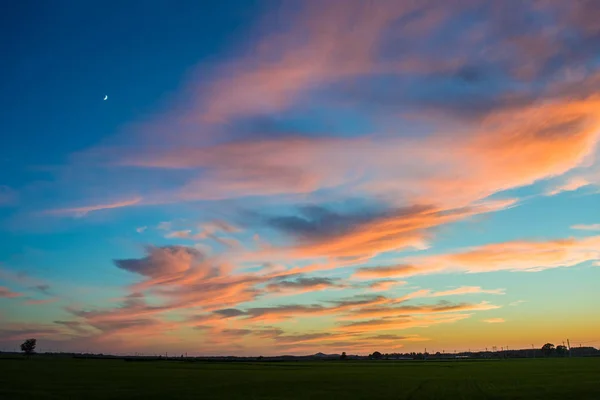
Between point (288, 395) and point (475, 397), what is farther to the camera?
point (288, 395)

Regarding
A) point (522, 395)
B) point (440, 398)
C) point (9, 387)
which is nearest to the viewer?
point (440, 398)

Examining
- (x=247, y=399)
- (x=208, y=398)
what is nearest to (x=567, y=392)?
(x=247, y=399)

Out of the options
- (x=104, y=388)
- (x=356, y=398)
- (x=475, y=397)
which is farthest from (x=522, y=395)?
(x=104, y=388)

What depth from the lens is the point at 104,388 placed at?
66.1 meters

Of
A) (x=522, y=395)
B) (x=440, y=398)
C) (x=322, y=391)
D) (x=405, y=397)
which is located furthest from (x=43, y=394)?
(x=522, y=395)

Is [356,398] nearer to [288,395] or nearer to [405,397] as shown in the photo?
[405,397]

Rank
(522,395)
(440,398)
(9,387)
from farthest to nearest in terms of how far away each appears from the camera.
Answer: (9,387) < (522,395) < (440,398)

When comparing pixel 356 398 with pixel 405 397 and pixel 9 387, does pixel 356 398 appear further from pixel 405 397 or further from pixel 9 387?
pixel 9 387

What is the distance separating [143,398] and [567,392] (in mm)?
49781

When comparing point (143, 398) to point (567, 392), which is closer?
point (143, 398)

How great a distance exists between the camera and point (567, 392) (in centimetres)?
5981

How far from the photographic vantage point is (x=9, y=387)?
213 feet

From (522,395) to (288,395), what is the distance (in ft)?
89.3

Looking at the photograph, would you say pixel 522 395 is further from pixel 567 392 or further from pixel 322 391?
pixel 322 391
